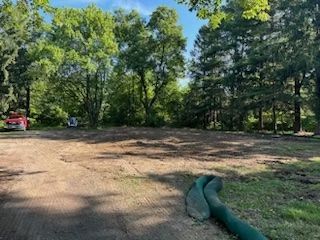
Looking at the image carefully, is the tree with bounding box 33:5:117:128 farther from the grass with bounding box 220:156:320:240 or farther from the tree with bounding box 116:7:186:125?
the grass with bounding box 220:156:320:240

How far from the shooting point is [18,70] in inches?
1913

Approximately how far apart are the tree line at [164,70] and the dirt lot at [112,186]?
13.5 m

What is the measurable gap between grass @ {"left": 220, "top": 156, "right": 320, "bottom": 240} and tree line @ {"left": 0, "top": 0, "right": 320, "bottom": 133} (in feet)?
52.5

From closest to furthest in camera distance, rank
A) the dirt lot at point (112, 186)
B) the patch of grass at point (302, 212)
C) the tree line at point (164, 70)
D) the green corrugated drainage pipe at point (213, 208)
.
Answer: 1. the green corrugated drainage pipe at point (213, 208)
2. the dirt lot at point (112, 186)
3. the patch of grass at point (302, 212)
4. the tree line at point (164, 70)

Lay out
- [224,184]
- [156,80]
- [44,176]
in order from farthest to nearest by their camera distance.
A: [156,80] < [44,176] < [224,184]

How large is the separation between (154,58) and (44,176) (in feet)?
123

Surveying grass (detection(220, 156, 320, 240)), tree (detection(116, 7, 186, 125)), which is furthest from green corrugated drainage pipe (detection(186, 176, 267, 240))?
tree (detection(116, 7, 186, 125))

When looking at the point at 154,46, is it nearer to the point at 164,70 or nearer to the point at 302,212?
the point at 164,70

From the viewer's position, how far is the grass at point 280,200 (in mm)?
6823

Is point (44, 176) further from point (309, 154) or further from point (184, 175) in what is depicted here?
point (309, 154)

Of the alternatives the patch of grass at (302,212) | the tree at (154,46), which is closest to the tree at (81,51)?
the tree at (154,46)

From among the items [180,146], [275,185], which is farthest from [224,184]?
[180,146]

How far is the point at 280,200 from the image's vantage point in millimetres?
8719

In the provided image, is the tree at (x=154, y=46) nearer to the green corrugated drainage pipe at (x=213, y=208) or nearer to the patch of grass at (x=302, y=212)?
the green corrugated drainage pipe at (x=213, y=208)
